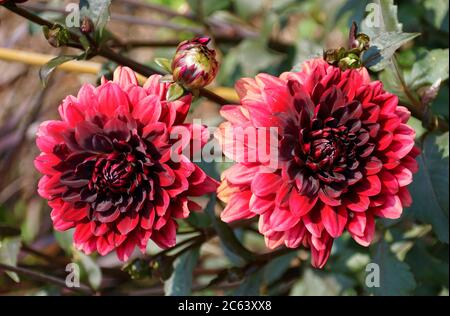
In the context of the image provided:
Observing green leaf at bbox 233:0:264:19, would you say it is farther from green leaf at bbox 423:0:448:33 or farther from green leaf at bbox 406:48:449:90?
green leaf at bbox 406:48:449:90

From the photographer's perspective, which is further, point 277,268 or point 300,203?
point 277,268

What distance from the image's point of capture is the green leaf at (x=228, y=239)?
3.54ft

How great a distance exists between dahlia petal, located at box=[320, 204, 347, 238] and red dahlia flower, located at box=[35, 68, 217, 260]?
17 cm

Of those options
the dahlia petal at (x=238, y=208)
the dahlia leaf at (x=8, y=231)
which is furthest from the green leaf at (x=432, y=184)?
the dahlia leaf at (x=8, y=231)

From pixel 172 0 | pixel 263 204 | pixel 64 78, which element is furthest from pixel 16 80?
pixel 263 204

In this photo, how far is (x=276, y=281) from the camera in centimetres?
149

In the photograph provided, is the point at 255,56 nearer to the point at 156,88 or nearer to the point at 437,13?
the point at 437,13

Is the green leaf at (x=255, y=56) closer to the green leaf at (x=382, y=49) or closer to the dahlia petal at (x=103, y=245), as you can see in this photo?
the green leaf at (x=382, y=49)

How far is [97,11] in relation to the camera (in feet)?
3.08

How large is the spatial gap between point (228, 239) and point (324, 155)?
385 millimetres

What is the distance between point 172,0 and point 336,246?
3.55 feet

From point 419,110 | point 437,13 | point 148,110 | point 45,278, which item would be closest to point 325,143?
point 148,110

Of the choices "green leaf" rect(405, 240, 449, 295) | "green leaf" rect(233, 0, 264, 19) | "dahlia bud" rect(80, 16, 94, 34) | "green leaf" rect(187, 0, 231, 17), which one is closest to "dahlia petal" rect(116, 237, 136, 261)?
"dahlia bud" rect(80, 16, 94, 34)
